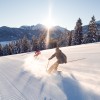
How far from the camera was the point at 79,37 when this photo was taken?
78.6 metres

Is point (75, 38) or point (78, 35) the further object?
point (75, 38)

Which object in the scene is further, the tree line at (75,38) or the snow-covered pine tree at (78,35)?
the snow-covered pine tree at (78,35)

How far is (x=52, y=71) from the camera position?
16438mm

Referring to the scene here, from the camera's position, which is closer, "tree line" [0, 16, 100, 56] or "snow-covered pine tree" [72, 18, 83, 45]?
"tree line" [0, 16, 100, 56]

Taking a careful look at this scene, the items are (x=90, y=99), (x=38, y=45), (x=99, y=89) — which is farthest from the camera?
(x=38, y=45)

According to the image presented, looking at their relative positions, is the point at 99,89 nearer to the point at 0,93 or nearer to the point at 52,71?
the point at 0,93

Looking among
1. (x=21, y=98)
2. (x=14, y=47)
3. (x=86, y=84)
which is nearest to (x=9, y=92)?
(x=21, y=98)

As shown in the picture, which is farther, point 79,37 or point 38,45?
point 38,45

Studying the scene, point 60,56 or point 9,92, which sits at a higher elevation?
point 60,56

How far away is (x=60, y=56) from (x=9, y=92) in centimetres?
459

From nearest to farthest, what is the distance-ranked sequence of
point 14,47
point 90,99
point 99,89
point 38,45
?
point 90,99
point 99,89
point 38,45
point 14,47

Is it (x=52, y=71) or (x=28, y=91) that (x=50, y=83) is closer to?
(x=28, y=91)

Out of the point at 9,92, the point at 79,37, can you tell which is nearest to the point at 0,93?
the point at 9,92

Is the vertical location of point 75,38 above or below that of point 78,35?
below
